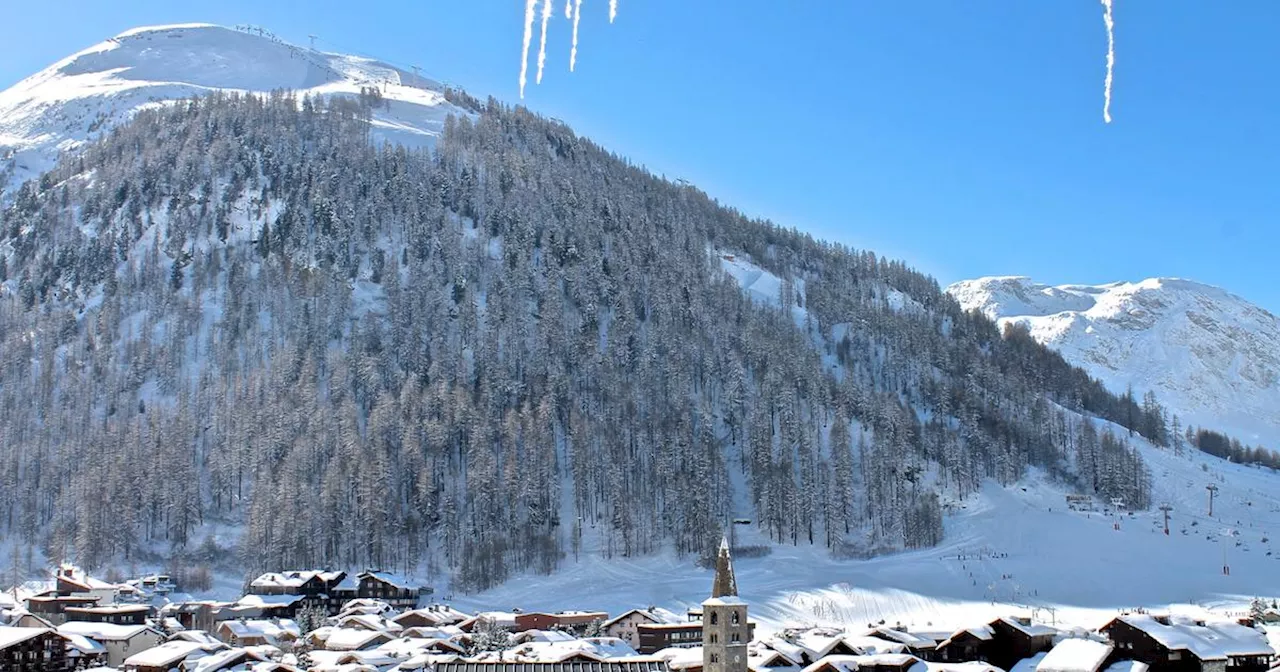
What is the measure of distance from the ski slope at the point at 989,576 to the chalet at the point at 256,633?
24610 mm

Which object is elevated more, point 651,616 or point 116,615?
point 651,616

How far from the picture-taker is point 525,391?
539ft

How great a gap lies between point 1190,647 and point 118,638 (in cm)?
7071

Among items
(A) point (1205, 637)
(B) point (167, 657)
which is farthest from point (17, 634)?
(A) point (1205, 637)

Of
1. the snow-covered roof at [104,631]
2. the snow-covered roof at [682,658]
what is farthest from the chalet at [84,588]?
the snow-covered roof at [682,658]

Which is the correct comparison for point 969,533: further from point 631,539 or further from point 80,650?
point 80,650

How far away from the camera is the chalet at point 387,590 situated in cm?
11894

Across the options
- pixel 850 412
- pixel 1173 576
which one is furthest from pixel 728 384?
pixel 1173 576

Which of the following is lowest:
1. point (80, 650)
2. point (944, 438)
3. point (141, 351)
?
point (80, 650)

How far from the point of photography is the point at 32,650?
8238 centimetres

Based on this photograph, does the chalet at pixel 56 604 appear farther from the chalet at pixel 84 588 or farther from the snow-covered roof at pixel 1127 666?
the snow-covered roof at pixel 1127 666

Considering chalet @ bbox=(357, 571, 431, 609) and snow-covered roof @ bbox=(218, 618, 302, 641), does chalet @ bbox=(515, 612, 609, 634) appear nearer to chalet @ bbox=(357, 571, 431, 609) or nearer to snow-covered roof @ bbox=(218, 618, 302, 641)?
snow-covered roof @ bbox=(218, 618, 302, 641)

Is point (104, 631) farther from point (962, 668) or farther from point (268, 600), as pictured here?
point (962, 668)

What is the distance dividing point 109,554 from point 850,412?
9544 centimetres
